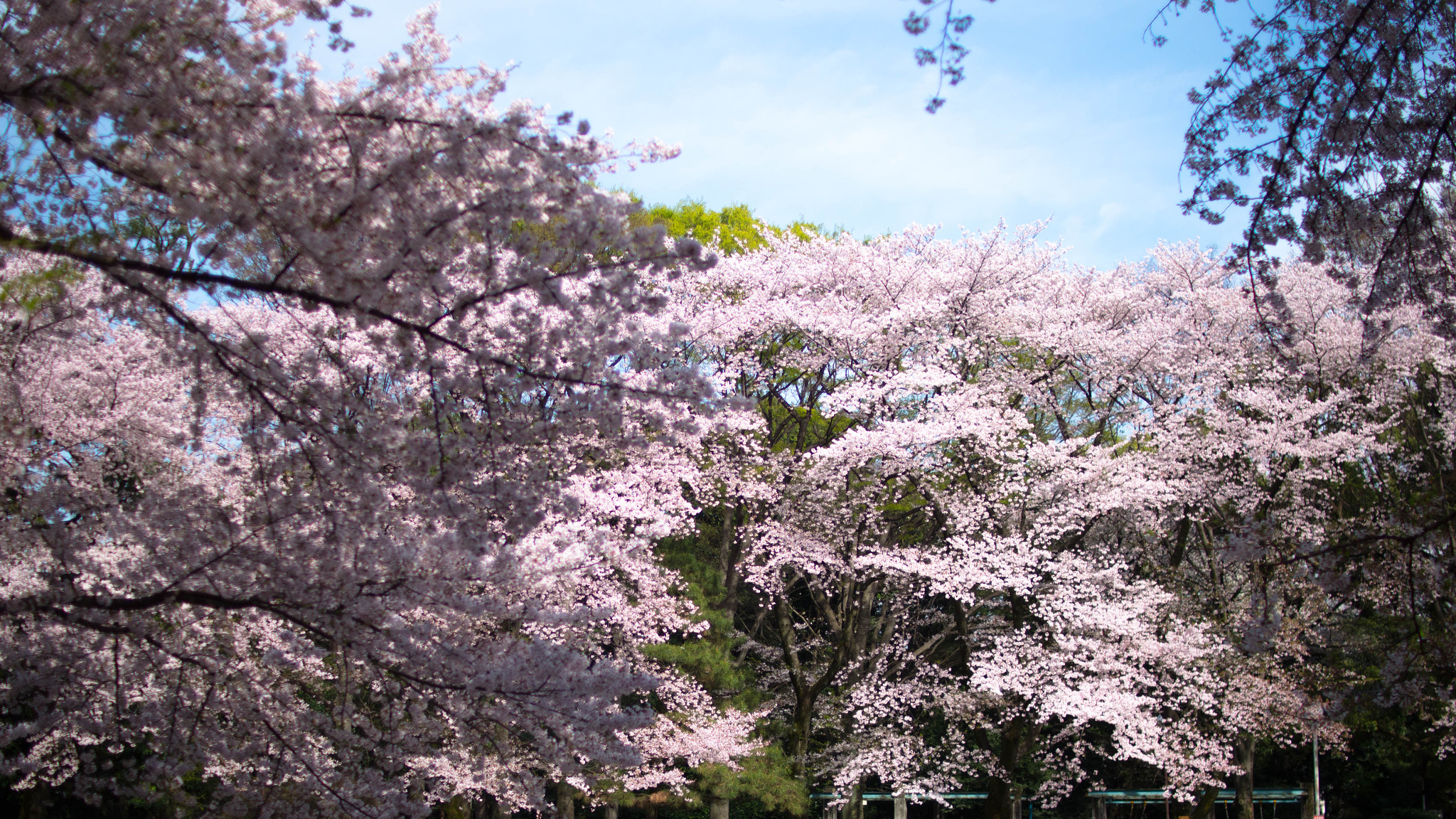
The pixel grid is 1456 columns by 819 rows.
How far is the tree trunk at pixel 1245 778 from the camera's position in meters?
15.6

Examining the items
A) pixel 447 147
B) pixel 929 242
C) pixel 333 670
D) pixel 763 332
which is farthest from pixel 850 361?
pixel 447 147

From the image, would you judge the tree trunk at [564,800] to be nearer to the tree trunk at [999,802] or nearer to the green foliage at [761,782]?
the green foliage at [761,782]

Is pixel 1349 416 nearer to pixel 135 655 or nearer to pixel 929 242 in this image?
pixel 929 242

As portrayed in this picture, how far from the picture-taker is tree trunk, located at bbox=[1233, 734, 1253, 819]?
15641 mm

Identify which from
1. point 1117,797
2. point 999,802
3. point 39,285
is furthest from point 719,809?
point 39,285

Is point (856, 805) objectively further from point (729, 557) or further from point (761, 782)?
point (729, 557)

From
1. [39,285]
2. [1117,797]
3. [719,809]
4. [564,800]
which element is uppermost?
[39,285]

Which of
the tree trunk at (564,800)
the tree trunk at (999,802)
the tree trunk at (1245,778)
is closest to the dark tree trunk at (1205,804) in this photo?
the tree trunk at (1245,778)

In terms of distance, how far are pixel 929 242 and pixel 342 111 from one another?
14612 millimetres

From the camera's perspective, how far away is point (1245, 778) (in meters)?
15.7

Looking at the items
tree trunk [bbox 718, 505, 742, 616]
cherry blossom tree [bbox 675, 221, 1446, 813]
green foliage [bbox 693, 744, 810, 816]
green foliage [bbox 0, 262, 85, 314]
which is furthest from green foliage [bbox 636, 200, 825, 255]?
green foliage [bbox 0, 262, 85, 314]

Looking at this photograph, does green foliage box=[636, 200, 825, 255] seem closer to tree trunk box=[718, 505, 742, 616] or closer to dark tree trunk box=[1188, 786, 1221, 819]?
tree trunk box=[718, 505, 742, 616]

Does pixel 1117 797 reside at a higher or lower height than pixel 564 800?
lower

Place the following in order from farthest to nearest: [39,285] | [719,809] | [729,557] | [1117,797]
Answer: [1117,797]
[729,557]
[719,809]
[39,285]
